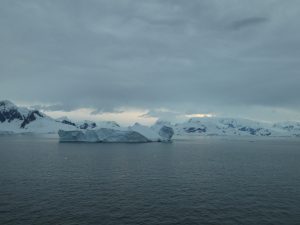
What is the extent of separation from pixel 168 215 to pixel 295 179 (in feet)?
102

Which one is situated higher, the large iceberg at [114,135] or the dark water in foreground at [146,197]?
the large iceberg at [114,135]

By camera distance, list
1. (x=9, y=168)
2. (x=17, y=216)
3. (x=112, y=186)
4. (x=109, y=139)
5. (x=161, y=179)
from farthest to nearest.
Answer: (x=109, y=139) → (x=9, y=168) → (x=161, y=179) → (x=112, y=186) → (x=17, y=216)

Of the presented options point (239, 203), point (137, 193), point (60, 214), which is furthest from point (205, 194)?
point (60, 214)

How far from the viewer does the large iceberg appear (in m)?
154

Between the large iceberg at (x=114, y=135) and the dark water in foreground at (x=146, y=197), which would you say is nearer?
the dark water in foreground at (x=146, y=197)

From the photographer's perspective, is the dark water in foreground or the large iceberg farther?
the large iceberg

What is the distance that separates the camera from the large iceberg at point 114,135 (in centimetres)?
15362

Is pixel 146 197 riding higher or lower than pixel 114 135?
lower

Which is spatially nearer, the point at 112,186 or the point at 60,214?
the point at 60,214

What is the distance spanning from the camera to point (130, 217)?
31.0m

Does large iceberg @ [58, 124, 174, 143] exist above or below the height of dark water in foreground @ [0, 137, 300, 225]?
above

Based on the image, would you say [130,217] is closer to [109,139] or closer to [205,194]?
[205,194]

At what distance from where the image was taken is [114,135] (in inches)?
6078

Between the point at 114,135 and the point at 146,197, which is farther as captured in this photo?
the point at 114,135
